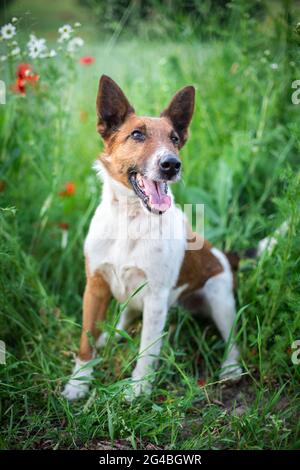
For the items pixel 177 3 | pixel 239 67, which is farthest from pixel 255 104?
pixel 177 3

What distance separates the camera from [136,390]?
116 inches

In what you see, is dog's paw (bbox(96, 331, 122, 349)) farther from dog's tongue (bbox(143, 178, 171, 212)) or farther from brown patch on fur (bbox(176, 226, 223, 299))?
dog's tongue (bbox(143, 178, 171, 212))

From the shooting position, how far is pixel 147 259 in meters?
2.97

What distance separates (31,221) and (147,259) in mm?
1537

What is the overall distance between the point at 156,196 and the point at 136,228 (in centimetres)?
27

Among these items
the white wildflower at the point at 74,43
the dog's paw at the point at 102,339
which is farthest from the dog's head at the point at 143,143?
the dog's paw at the point at 102,339

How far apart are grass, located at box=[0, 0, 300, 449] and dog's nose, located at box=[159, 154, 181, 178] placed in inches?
26.4

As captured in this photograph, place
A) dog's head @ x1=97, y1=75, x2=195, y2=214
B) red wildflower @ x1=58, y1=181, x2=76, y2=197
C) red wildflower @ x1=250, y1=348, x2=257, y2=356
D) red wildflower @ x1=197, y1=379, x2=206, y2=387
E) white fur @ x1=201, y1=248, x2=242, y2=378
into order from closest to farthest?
dog's head @ x1=97, y1=75, x2=195, y2=214, red wildflower @ x1=197, y1=379, x2=206, y2=387, red wildflower @ x1=250, y1=348, x2=257, y2=356, white fur @ x1=201, y1=248, x2=242, y2=378, red wildflower @ x1=58, y1=181, x2=76, y2=197

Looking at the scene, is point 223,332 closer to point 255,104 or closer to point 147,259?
point 147,259

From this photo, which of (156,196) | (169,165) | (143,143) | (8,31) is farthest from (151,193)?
(8,31)

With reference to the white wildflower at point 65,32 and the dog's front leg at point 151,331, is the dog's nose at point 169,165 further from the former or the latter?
the white wildflower at point 65,32

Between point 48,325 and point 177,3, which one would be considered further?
point 177,3

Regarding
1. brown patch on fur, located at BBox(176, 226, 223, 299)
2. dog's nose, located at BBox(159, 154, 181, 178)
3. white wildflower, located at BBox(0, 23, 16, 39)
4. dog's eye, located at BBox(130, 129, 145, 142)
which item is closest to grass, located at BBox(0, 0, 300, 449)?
brown patch on fur, located at BBox(176, 226, 223, 299)

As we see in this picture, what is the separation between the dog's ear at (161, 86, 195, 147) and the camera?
3148mm
